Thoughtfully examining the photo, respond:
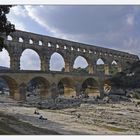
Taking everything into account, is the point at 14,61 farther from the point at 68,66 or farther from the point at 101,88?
the point at 101,88

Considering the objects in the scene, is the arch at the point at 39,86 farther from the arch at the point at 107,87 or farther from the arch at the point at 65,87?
the arch at the point at 107,87

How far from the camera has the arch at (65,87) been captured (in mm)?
34594

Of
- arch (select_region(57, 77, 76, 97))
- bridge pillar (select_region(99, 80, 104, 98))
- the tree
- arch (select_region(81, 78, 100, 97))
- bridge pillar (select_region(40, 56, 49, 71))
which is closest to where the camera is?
the tree

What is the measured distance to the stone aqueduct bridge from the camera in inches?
1158

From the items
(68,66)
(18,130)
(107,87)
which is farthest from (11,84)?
(18,130)

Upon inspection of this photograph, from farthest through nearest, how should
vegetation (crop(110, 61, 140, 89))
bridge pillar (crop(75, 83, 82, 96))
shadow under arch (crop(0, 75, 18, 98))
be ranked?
bridge pillar (crop(75, 83, 82, 96)) < shadow under arch (crop(0, 75, 18, 98)) < vegetation (crop(110, 61, 140, 89))

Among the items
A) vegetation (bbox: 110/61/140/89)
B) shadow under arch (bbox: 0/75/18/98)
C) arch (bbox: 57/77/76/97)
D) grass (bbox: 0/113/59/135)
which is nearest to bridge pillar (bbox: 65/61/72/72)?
arch (bbox: 57/77/76/97)

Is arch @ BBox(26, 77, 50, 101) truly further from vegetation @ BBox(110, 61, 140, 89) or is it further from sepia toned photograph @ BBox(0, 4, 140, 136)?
vegetation @ BBox(110, 61, 140, 89)

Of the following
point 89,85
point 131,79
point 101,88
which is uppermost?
point 89,85

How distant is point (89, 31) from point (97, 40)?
28.4 inches

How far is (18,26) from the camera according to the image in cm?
1417

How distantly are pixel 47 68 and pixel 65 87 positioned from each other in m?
2.54

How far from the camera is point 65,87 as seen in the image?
35.8 meters
